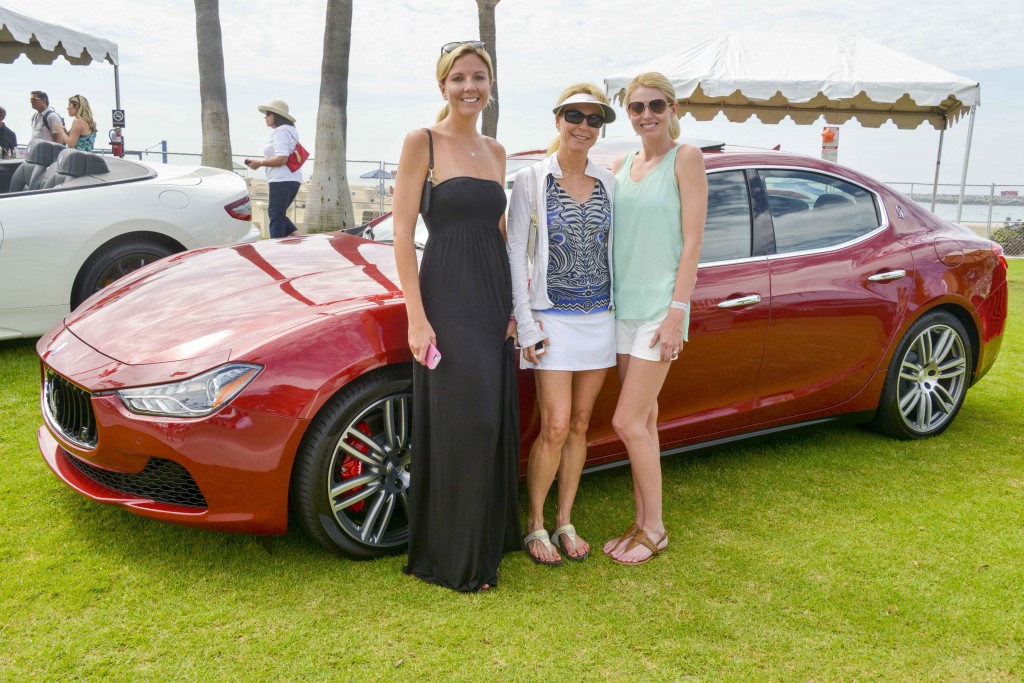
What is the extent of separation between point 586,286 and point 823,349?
1.53 meters

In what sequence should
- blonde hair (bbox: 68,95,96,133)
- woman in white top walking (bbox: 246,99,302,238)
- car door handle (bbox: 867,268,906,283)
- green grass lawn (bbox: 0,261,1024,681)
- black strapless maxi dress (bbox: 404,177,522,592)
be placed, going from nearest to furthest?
1. green grass lawn (bbox: 0,261,1024,681)
2. black strapless maxi dress (bbox: 404,177,522,592)
3. car door handle (bbox: 867,268,906,283)
4. woman in white top walking (bbox: 246,99,302,238)
5. blonde hair (bbox: 68,95,96,133)

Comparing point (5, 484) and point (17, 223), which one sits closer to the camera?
point (5, 484)

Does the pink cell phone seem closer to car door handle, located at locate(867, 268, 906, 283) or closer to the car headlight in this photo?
the car headlight

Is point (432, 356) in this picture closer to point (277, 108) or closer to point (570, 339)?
point (570, 339)

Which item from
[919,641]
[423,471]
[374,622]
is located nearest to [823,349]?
[919,641]

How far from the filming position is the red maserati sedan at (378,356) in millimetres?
2783

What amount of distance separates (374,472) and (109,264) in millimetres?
3382

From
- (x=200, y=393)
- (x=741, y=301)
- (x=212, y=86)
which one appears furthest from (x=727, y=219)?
(x=212, y=86)

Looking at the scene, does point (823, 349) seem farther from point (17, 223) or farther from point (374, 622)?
point (17, 223)

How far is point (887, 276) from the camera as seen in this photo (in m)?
4.09

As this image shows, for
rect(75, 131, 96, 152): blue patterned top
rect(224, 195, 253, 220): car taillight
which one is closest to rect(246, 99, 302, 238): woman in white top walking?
rect(224, 195, 253, 220): car taillight

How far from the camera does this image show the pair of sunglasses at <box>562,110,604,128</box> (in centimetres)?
290

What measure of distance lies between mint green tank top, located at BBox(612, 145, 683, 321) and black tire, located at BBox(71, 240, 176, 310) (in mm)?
3689

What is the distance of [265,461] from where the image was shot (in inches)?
109
